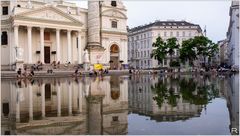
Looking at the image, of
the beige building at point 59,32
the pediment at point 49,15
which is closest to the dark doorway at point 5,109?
the beige building at point 59,32

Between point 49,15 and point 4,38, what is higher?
point 49,15

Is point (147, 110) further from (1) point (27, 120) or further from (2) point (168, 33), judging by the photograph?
(2) point (168, 33)

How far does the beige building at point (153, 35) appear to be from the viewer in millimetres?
103750

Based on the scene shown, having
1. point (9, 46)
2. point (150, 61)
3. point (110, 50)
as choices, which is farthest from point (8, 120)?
point (150, 61)

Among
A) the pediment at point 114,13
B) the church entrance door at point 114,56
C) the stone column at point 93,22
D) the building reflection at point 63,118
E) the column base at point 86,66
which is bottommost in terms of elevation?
the building reflection at point 63,118

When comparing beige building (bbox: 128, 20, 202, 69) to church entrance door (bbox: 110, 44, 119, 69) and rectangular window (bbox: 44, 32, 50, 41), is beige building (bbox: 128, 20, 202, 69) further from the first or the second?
rectangular window (bbox: 44, 32, 50, 41)

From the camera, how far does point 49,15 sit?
5550cm

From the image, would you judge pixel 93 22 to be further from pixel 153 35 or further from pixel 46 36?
pixel 153 35

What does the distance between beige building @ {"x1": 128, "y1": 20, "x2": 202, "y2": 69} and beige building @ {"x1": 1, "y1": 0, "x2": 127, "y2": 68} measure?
37.5 meters

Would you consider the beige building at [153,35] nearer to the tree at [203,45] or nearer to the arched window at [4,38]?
the tree at [203,45]

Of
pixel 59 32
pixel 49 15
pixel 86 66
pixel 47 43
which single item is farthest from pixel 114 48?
pixel 49 15

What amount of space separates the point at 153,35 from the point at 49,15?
5355 centimetres

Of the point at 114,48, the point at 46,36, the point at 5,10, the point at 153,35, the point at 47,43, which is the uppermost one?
the point at 153,35

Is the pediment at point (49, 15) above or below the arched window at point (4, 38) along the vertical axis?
above
